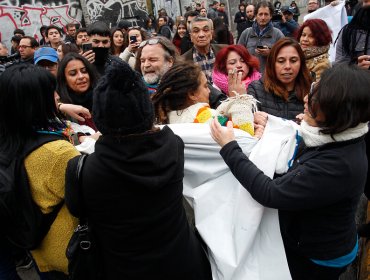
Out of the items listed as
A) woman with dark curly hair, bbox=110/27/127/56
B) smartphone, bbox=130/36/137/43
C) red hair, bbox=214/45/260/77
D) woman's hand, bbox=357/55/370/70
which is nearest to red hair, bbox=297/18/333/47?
woman's hand, bbox=357/55/370/70

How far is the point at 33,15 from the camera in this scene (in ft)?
37.7

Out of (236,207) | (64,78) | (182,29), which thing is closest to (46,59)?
(64,78)

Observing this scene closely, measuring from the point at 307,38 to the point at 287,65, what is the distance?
139 cm

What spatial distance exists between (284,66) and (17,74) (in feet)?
6.41

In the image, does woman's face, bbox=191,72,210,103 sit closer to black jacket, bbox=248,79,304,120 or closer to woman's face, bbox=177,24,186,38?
black jacket, bbox=248,79,304,120

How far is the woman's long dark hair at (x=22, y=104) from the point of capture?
61.2 inches

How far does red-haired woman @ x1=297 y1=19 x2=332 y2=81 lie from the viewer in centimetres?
338

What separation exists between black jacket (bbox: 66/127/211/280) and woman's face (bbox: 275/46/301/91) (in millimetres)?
1463

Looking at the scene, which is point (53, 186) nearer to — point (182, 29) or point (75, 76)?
point (75, 76)

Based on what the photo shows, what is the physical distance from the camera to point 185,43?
19.3 feet

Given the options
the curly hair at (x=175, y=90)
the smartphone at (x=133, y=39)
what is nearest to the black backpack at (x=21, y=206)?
the curly hair at (x=175, y=90)

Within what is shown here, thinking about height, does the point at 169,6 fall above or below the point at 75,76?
above

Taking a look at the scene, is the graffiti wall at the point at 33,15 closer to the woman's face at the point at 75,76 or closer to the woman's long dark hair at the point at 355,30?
the woman's face at the point at 75,76

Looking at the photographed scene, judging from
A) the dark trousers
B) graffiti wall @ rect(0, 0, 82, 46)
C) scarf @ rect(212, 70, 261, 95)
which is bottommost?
the dark trousers
